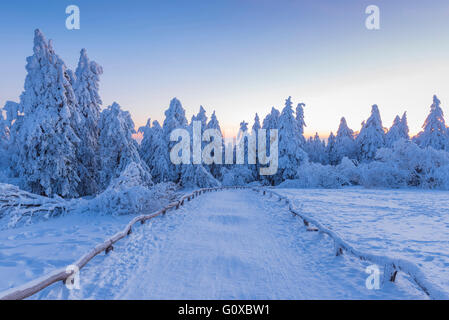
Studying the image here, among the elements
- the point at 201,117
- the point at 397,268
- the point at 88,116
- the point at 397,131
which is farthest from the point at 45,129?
the point at 397,131

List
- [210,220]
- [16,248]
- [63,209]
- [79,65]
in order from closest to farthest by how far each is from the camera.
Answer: [16,248]
[210,220]
[63,209]
[79,65]

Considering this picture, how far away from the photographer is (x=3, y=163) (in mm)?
21281

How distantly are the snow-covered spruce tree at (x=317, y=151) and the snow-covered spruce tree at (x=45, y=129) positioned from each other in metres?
52.2

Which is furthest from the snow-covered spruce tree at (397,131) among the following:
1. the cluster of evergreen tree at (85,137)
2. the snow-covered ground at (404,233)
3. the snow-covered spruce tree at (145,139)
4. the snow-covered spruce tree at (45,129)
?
the snow-covered spruce tree at (45,129)

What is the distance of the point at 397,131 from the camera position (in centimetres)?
4347

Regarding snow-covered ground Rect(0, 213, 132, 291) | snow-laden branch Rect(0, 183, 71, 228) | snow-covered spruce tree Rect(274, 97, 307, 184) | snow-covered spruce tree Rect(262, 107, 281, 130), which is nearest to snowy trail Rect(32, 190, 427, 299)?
snow-covered ground Rect(0, 213, 132, 291)

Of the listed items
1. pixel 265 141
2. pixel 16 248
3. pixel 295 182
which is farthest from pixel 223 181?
pixel 16 248

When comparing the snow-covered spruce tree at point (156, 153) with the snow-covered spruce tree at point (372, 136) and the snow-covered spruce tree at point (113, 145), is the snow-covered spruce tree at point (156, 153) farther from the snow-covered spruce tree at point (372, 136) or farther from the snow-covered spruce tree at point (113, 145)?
the snow-covered spruce tree at point (372, 136)

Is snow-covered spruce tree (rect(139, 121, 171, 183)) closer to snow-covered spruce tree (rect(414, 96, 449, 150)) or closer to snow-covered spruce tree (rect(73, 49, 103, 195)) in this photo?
snow-covered spruce tree (rect(73, 49, 103, 195))

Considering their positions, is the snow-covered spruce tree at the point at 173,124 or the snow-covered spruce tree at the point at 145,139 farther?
the snow-covered spruce tree at the point at 145,139

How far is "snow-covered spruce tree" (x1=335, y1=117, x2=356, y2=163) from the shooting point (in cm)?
4741

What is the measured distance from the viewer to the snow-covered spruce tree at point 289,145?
37156 millimetres

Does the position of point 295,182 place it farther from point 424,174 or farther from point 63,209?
point 63,209
